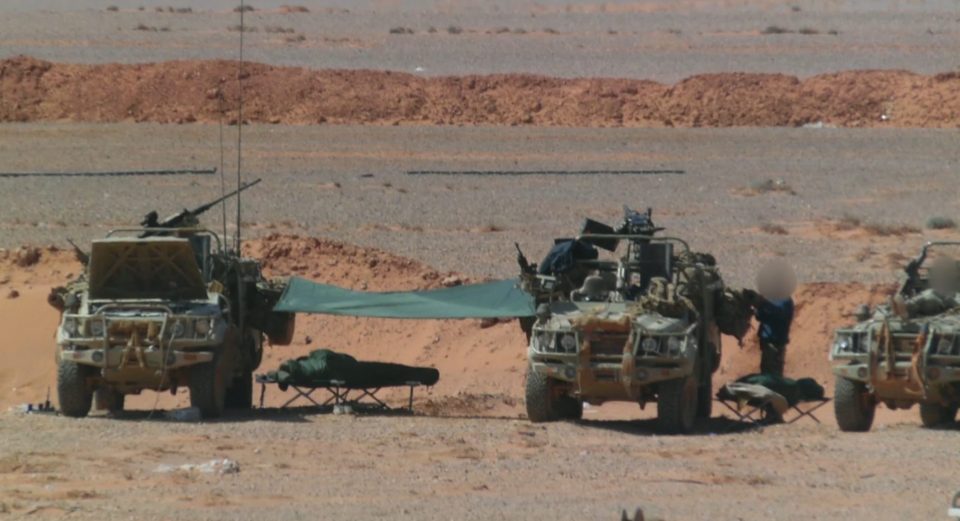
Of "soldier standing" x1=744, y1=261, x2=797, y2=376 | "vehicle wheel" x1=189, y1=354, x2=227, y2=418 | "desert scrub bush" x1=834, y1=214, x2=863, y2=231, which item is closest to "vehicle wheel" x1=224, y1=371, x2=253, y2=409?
"vehicle wheel" x1=189, y1=354, x2=227, y2=418

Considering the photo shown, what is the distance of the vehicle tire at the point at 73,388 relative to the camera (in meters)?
22.3

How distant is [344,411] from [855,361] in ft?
20.5

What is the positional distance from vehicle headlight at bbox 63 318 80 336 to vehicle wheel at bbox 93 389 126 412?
1.38 metres

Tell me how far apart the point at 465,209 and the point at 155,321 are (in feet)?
63.9

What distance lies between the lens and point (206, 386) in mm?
22500

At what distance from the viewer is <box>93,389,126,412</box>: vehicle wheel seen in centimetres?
2362

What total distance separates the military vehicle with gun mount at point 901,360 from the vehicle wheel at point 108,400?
8.32 m

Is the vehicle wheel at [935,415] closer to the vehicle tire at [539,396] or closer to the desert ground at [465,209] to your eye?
the desert ground at [465,209]

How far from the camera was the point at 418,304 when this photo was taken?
2475 cm

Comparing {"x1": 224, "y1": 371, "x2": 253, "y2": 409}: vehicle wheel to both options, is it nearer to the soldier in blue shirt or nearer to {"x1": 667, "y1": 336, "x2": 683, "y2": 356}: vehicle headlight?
{"x1": 667, "y1": 336, "x2": 683, "y2": 356}: vehicle headlight

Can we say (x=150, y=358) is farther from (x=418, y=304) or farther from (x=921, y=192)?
(x=921, y=192)

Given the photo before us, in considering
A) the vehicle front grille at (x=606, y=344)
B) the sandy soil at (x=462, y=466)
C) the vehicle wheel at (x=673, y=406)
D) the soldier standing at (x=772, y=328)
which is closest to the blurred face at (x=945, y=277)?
the sandy soil at (x=462, y=466)

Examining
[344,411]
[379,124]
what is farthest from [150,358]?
[379,124]

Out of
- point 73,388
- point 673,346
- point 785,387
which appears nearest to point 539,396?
point 673,346
